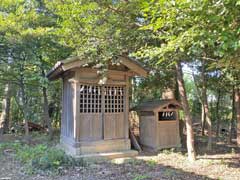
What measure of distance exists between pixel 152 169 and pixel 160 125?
7.33 ft

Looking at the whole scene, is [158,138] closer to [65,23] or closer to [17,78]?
[65,23]

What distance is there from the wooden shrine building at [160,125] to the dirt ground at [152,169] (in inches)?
22.3

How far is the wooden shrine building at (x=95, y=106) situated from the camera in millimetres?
6914

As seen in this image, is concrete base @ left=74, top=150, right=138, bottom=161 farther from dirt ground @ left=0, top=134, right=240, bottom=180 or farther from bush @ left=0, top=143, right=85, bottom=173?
bush @ left=0, top=143, right=85, bottom=173

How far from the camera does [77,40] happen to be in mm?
5949

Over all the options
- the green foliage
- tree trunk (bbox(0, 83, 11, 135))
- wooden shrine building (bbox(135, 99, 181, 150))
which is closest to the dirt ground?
the green foliage

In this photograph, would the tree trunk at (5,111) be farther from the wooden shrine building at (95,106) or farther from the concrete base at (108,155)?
the concrete base at (108,155)

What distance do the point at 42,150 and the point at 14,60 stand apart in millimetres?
3296

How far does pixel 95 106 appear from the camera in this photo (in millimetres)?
7230

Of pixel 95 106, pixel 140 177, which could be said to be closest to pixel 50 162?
pixel 140 177

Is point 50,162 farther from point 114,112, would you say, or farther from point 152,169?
point 114,112

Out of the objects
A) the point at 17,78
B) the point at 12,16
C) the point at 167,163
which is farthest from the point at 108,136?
the point at 12,16

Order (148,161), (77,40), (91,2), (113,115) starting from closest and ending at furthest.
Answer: (91,2) < (77,40) < (148,161) < (113,115)

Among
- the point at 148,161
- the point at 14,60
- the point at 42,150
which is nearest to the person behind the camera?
the point at 148,161
